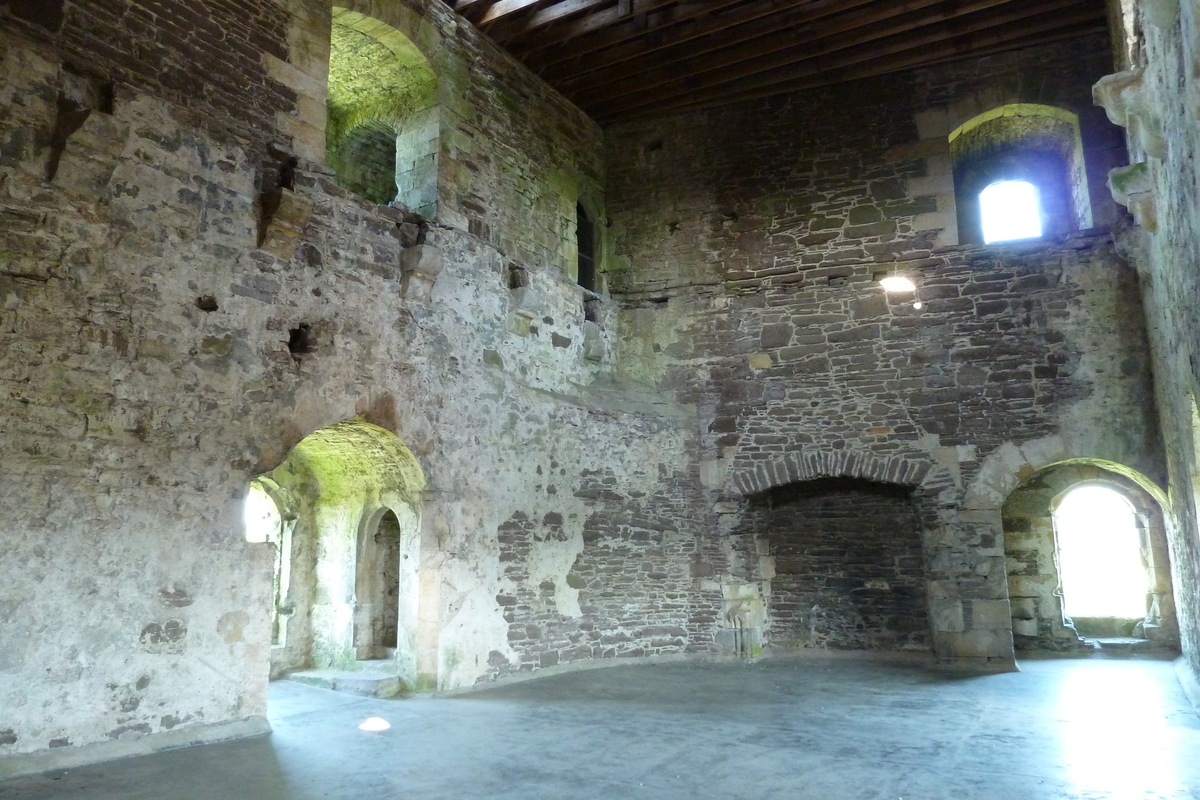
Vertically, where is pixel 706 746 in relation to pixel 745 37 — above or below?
→ below

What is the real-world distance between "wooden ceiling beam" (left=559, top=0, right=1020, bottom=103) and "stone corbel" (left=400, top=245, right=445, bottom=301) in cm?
328

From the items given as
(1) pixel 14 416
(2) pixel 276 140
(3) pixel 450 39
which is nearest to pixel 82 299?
(1) pixel 14 416

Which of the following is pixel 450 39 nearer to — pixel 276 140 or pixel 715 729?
pixel 276 140

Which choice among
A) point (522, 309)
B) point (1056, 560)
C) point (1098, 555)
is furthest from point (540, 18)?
point (1098, 555)

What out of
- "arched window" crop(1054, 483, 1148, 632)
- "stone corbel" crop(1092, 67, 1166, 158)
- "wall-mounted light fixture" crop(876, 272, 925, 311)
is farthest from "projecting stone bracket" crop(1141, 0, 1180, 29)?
"arched window" crop(1054, 483, 1148, 632)

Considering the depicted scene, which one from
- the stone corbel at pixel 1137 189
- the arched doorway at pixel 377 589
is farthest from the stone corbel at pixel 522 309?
the stone corbel at pixel 1137 189

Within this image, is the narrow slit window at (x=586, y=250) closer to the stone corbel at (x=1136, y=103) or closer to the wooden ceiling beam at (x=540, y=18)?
the wooden ceiling beam at (x=540, y=18)

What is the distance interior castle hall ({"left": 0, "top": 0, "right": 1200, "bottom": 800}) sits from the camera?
436 centimetres

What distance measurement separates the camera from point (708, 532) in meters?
8.49

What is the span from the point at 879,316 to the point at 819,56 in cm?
278

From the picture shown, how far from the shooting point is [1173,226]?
14.4 feet

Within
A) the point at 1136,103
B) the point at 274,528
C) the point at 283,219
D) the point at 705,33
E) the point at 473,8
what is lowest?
the point at 274,528

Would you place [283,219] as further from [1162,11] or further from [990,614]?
[990,614]

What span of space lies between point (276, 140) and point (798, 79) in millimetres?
5638
